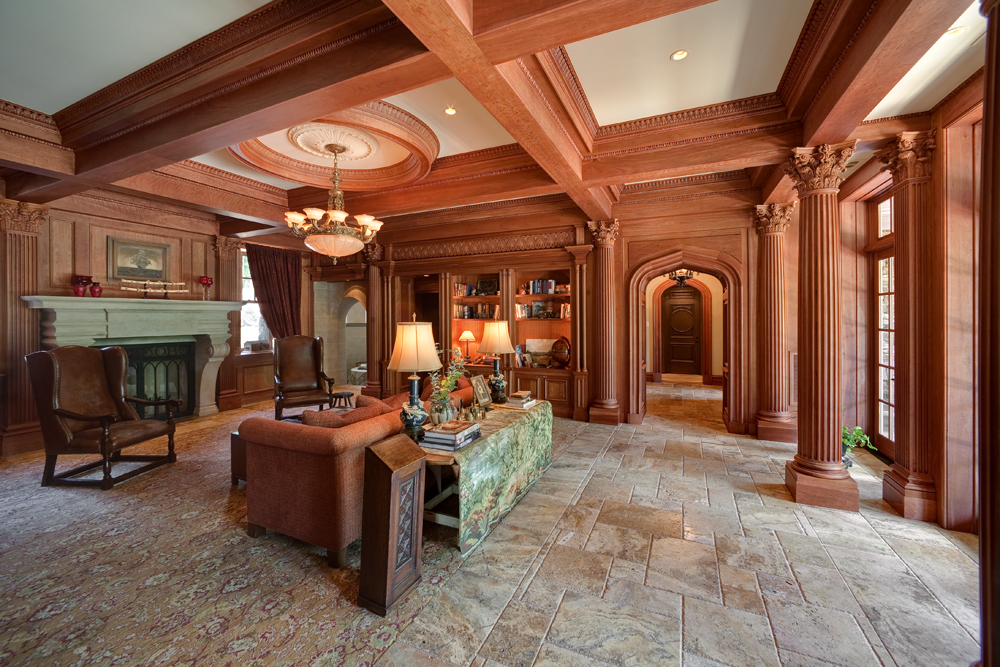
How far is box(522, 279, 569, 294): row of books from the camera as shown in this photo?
6523 mm

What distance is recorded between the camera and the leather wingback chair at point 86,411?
369 centimetres

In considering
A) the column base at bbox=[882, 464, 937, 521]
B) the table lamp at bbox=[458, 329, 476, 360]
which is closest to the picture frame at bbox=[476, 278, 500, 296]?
the table lamp at bbox=[458, 329, 476, 360]

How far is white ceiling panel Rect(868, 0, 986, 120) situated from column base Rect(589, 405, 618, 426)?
165 inches

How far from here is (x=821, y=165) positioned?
3.33m

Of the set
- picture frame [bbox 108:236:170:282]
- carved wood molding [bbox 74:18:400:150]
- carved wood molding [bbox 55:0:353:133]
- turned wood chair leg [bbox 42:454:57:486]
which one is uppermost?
carved wood molding [bbox 55:0:353:133]

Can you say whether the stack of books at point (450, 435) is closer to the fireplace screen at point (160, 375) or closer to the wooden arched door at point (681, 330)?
the fireplace screen at point (160, 375)

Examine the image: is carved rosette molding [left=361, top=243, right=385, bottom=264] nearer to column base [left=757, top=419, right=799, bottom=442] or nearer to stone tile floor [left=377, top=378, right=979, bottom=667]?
stone tile floor [left=377, top=378, right=979, bottom=667]

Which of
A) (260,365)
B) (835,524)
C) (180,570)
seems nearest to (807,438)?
(835,524)

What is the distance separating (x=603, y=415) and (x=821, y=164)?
386 centimetres

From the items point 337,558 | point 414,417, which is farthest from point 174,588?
point 414,417

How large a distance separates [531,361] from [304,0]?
207 inches

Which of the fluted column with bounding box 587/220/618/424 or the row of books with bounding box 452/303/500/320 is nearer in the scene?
the fluted column with bounding box 587/220/618/424

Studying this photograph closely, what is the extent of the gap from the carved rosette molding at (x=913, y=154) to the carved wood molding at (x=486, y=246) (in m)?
3.58

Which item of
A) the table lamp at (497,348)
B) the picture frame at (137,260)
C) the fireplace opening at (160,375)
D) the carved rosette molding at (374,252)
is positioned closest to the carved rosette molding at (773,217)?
the table lamp at (497,348)
